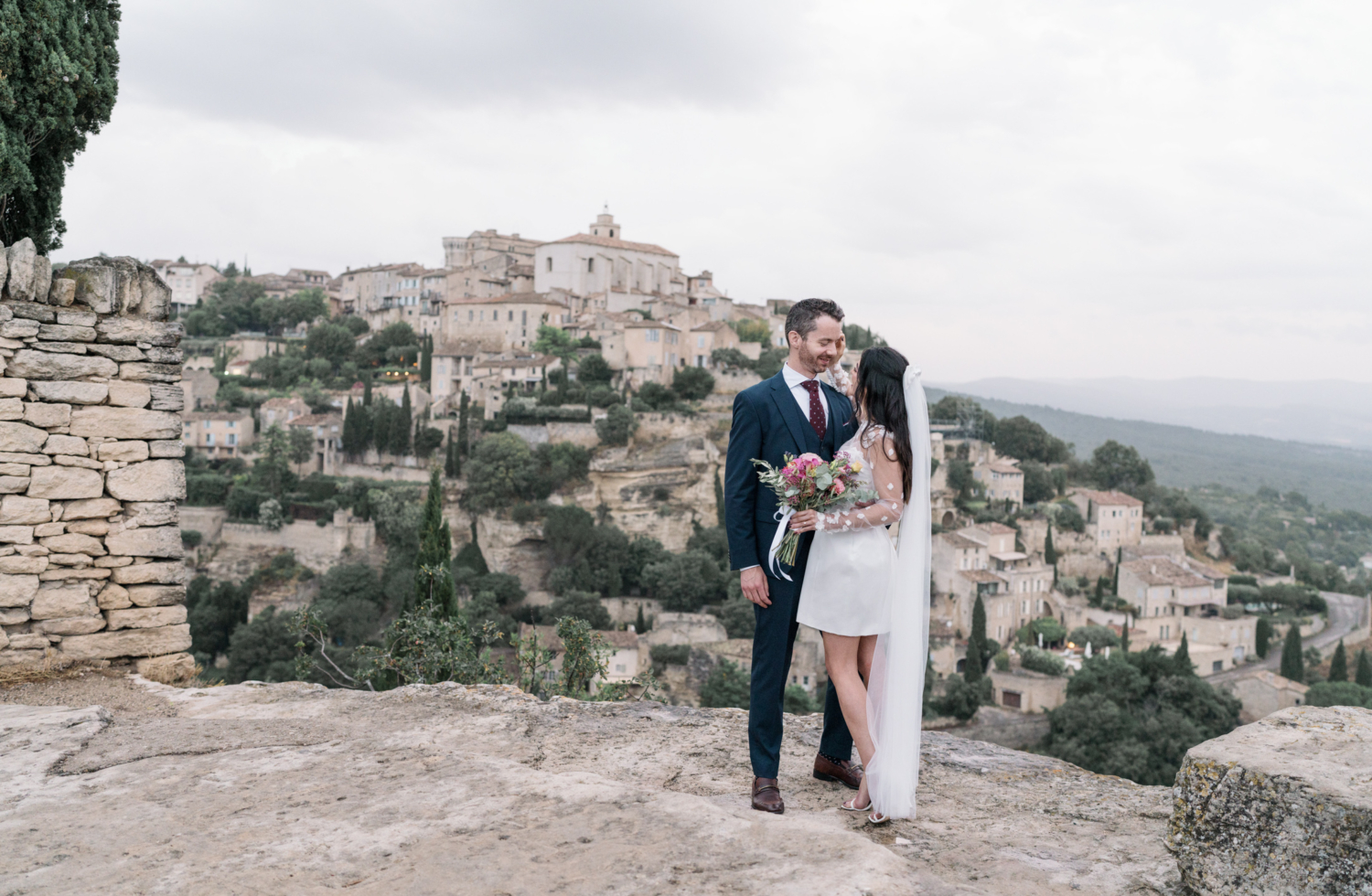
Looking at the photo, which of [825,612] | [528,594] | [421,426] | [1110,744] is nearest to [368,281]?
[421,426]

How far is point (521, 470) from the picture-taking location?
38.6 metres

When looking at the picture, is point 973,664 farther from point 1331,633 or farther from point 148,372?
point 148,372

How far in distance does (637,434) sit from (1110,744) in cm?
2405

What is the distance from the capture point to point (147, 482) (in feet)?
12.8

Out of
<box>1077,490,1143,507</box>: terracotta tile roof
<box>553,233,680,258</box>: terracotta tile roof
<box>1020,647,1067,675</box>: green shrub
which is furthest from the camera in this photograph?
<box>553,233,680,258</box>: terracotta tile roof

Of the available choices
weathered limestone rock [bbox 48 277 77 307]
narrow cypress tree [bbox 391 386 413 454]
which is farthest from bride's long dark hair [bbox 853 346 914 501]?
narrow cypress tree [bbox 391 386 413 454]

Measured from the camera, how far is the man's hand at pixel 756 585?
2.61 m

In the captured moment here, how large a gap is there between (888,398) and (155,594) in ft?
10.5

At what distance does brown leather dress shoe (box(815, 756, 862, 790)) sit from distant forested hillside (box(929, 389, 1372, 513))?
10906cm

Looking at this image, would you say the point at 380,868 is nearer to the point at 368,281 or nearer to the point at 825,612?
the point at 825,612

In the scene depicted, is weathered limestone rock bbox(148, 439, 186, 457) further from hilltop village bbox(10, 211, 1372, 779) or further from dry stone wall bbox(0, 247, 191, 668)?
hilltop village bbox(10, 211, 1372, 779)

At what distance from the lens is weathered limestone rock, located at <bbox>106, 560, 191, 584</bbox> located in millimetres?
3824

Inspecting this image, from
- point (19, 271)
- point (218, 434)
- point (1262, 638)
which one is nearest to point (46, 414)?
point (19, 271)

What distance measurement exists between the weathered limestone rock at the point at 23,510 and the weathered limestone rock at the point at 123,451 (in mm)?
278
